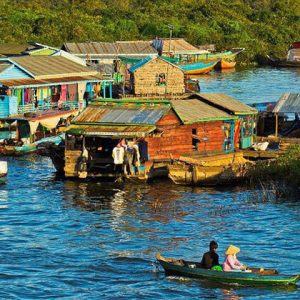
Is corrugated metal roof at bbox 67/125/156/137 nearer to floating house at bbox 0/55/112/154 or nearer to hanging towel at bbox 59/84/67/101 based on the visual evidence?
floating house at bbox 0/55/112/154

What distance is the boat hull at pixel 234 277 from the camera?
26.7 meters

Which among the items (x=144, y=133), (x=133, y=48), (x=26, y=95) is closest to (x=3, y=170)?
(x=144, y=133)

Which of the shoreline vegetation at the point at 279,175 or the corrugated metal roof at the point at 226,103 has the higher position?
the corrugated metal roof at the point at 226,103

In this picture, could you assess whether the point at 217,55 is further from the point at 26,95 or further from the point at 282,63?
the point at 26,95

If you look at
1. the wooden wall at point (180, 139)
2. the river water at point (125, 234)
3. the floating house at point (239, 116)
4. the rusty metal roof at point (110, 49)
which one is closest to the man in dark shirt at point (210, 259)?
the river water at point (125, 234)

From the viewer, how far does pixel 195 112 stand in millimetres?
43031

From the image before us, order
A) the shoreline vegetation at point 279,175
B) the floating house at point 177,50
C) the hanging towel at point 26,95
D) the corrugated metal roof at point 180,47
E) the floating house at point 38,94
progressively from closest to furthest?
the shoreline vegetation at point 279,175 < the floating house at point 38,94 < the hanging towel at point 26,95 < the floating house at point 177,50 < the corrugated metal roof at point 180,47

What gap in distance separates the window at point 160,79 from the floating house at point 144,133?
17.1 m

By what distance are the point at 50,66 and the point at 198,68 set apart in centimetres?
3236

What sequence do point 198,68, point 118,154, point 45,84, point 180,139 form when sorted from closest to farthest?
point 118,154
point 180,139
point 45,84
point 198,68

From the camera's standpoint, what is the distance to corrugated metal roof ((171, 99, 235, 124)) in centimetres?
4209

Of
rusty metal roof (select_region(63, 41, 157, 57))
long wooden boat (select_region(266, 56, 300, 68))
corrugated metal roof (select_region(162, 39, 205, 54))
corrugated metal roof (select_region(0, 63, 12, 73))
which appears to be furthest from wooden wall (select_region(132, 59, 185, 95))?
long wooden boat (select_region(266, 56, 300, 68))

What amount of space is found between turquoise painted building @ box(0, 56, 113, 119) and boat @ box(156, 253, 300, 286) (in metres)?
25.3

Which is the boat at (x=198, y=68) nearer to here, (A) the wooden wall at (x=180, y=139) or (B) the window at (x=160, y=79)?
(B) the window at (x=160, y=79)
